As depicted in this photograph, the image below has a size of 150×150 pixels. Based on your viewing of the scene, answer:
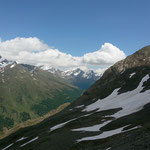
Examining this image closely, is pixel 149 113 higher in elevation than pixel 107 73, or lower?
lower

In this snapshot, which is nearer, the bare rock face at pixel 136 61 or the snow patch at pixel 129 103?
the snow patch at pixel 129 103

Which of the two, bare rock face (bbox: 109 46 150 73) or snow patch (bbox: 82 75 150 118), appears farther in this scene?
bare rock face (bbox: 109 46 150 73)

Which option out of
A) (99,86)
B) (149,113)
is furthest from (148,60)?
(149,113)

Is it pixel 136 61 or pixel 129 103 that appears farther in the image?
pixel 136 61

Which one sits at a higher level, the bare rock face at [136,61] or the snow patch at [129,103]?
the bare rock face at [136,61]

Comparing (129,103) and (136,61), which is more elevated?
(136,61)

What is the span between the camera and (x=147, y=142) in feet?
77.7

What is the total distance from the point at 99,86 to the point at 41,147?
125 m

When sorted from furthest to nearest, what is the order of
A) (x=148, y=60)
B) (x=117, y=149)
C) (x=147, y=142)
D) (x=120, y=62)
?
(x=120, y=62) → (x=148, y=60) → (x=117, y=149) → (x=147, y=142)

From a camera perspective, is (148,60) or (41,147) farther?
(148,60)

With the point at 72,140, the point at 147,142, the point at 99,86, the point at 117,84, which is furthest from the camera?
the point at 99,86

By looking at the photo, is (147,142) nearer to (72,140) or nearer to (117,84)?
(72,140)

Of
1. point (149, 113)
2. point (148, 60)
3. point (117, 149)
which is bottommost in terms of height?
point (149, 113)

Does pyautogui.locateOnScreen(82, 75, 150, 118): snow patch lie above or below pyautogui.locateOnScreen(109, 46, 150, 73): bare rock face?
below
